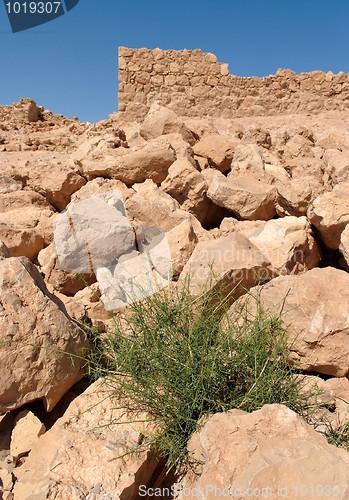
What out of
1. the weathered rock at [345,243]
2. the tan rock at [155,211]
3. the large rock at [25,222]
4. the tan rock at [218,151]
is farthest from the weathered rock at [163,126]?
the weathered rock at [345,243]

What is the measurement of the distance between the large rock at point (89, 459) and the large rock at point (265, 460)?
25cm

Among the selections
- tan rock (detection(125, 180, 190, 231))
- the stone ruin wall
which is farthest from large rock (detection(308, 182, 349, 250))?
the stone ruin wall

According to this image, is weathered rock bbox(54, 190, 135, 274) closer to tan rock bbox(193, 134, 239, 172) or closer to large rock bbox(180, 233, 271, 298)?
large rock bbox(180, 233, 271, 298)

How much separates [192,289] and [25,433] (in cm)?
131

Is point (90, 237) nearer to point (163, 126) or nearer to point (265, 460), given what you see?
point (265, 460)

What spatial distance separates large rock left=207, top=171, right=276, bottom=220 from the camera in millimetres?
3990

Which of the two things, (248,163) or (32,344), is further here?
(248,163)

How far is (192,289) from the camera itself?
275 centimetres

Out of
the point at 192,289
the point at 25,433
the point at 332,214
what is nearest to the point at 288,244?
the point at 332,214

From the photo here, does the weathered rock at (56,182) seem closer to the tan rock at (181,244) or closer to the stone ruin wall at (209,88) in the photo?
the tan rock at (181,244)

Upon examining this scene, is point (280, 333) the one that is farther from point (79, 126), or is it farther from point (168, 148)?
point (79, 126)

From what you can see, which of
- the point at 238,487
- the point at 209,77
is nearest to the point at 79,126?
the point at 209,77

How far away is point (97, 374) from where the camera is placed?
230 cm

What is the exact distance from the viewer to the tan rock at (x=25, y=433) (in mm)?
2066
